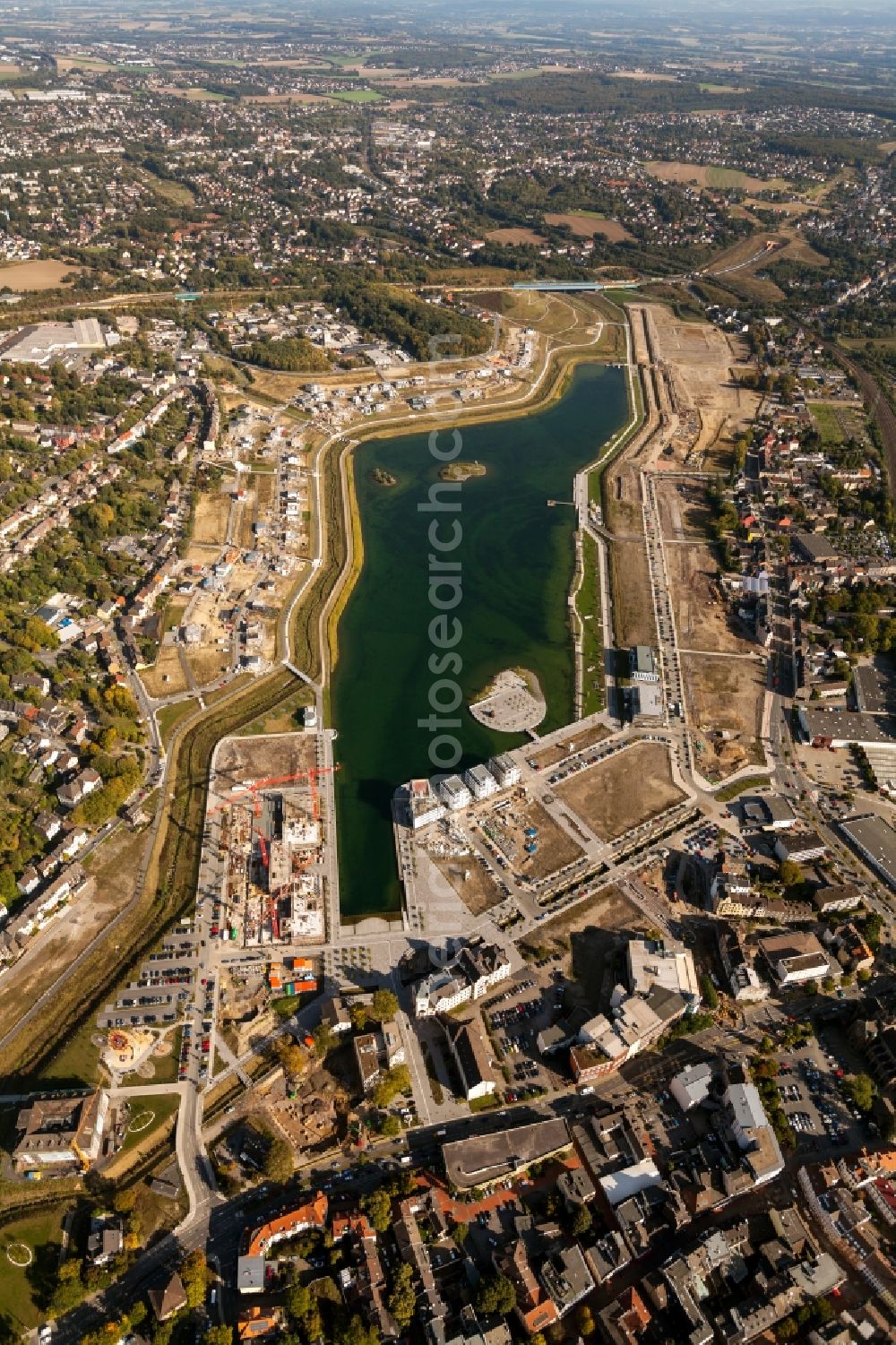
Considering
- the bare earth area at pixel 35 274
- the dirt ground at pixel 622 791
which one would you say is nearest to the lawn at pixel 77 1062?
the dirt ground at pixel 622 791

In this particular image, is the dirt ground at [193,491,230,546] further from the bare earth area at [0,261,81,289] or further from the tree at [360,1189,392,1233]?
the bare earth area at [0,261,81,289]

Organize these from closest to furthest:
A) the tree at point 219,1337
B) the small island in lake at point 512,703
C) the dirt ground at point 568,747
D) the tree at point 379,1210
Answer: the tree at point 219,1337 → the tree at point 379,1210 → the dirt ground at point 568,747 → the small island in lake at point 512,703

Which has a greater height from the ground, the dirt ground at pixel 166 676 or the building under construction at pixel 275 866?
the dirt ground at pixel 166 676

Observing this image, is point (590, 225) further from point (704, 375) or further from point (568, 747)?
point (568, 747)

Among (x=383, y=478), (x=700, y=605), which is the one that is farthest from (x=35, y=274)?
(x=700, y=605)

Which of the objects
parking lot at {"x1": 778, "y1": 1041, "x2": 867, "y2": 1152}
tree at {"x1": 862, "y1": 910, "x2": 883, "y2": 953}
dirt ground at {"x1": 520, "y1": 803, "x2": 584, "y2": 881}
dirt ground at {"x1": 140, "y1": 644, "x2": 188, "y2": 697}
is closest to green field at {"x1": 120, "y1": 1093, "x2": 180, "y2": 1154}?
dirt ground at {"x1": 520, "y1": 803, "x2": 584, "y2": 881}

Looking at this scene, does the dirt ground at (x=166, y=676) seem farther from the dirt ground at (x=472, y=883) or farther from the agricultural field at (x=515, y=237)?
the agricultural field at (x=515, y=237)
